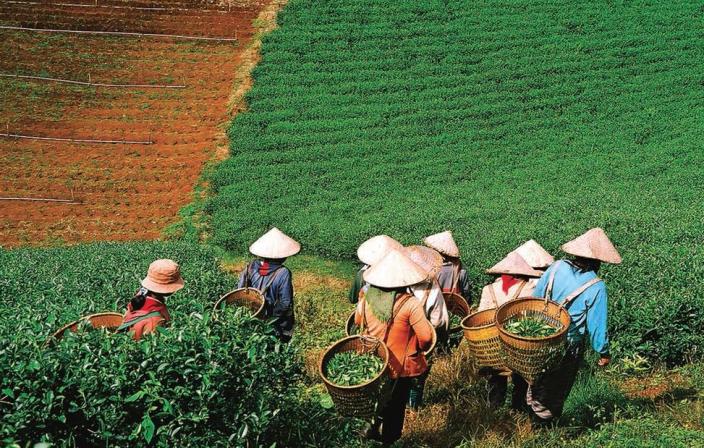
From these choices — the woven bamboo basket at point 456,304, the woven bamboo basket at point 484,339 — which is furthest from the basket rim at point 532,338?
the woven bamboo basket at point 456,304

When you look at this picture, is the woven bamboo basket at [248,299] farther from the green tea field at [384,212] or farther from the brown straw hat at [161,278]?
the brown straw hat at [161,278]

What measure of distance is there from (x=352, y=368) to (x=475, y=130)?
17472mm

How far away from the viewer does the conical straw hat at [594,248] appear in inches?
250

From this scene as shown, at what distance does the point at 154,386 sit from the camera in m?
4.49

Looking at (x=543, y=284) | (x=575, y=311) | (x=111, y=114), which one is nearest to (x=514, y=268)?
(x=543, y=284)

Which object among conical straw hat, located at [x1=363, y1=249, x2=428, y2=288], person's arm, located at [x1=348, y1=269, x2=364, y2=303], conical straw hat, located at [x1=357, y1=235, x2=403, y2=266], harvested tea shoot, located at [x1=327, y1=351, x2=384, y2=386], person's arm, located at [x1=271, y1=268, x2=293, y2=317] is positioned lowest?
person's arm, located at [x1=348, y1=269, x2=364, y2=303]

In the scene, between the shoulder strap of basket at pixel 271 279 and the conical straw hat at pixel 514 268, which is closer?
the conical straw hat at pixel 514 268

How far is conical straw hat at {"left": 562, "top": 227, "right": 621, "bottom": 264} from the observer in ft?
20.8

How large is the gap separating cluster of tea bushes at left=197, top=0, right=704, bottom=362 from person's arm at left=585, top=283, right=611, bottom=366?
3895 millimetres

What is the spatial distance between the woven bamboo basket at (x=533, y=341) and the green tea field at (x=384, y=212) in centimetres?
74

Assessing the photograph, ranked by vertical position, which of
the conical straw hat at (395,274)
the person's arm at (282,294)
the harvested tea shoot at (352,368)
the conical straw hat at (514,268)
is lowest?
the person's arm at (282,294)

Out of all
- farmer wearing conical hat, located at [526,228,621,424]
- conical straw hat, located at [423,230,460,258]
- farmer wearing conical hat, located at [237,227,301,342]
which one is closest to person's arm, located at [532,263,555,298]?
farmer wearing conical hat, located at [526,228,621,424]

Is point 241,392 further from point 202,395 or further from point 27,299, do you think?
point 27,299

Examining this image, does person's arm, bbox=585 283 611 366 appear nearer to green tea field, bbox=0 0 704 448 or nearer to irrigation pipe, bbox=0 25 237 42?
green tea field, bbox=0 0 704 448
